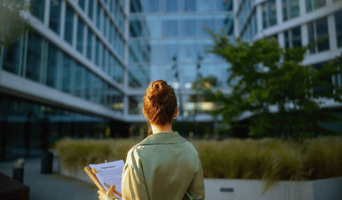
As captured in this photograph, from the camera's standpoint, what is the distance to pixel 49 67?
17.2 metres

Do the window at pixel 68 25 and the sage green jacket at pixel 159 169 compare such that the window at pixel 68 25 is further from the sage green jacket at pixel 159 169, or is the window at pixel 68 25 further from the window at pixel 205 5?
the window at pixel 205 5

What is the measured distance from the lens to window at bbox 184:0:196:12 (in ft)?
117

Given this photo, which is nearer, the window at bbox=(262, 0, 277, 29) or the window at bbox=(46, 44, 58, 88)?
the window at bbox=(46, 44, 58, 88)

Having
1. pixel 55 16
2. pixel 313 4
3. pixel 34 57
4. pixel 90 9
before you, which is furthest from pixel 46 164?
pixel 313 4

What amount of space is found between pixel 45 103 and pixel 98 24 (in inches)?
460

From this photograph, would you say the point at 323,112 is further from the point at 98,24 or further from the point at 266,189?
the point at 98,24

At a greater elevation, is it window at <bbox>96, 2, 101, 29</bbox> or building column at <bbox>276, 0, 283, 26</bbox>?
window at <bbox>96, 2, 101, 29</bbox>

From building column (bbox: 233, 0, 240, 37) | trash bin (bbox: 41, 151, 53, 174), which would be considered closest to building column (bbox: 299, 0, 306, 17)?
building column (bbox: 233, 0, 240, 37)

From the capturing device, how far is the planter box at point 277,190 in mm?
5043

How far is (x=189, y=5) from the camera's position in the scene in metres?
35.9

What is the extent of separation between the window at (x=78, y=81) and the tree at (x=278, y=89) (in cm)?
1385

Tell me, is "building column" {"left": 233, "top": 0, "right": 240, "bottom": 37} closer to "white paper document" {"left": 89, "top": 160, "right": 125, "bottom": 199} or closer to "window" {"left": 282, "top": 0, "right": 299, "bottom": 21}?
"window" {"left": 282, "top": 0, "right": 299, "bottom": 21}

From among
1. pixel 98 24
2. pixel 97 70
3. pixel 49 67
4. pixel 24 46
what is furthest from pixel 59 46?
pixel 98 24

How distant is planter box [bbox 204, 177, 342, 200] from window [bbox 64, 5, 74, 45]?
17.6m
